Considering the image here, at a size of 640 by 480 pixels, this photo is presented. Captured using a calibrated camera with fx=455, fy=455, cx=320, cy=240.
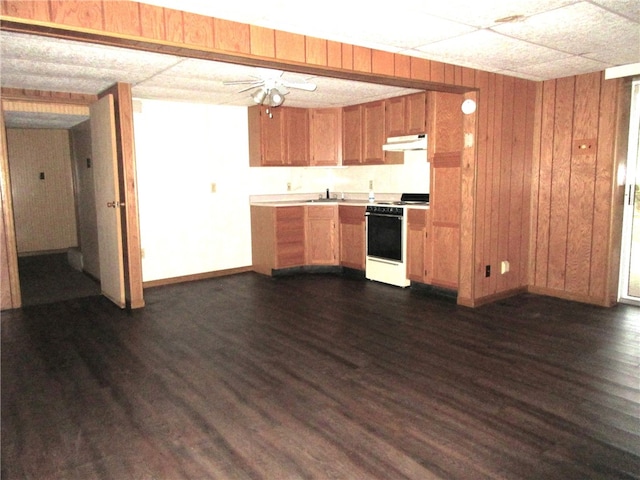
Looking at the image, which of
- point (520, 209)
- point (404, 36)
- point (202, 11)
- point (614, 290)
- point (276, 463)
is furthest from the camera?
point (520, 209)

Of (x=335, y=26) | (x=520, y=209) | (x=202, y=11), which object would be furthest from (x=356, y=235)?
(x=202, y=11)

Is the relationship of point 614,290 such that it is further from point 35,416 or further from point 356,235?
point 35,416

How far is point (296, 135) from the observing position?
661 centimetres

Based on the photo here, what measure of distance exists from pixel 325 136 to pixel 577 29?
3.93 m

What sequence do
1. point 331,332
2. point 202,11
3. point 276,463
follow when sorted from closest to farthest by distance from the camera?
1. point 276,463
2. point 202,11
3. point 331,332

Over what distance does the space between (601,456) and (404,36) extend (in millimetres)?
2801

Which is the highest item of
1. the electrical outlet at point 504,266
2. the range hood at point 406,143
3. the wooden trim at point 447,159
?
the range hood at point 406,143

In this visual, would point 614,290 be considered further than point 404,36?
Yes

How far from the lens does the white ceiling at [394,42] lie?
2709 mm

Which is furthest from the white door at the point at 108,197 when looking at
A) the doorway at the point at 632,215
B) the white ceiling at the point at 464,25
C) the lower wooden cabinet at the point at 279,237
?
the doorway at the point at 632,215

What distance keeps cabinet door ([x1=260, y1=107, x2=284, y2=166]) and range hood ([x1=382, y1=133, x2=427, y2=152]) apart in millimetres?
1548

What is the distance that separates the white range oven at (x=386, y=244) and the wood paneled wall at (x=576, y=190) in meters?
1.49

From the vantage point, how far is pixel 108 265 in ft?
17.2

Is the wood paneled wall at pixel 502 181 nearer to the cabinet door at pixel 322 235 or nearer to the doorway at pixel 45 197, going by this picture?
the cabinet door at pixel 322 235
